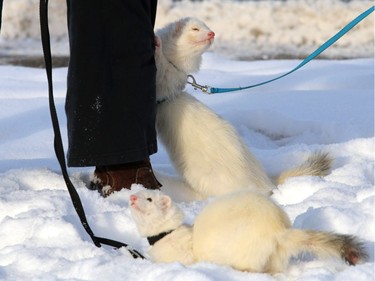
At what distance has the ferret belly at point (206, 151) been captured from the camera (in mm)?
3396

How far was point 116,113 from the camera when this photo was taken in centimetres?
319

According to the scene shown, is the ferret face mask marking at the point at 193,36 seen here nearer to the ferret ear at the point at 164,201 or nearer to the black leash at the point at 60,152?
the black leash at the point at 60,152

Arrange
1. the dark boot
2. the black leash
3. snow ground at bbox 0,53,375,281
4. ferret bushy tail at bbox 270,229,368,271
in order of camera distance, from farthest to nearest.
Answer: the dark boot
the black leash
snow ground at bbox 0,53,375,281
ferret bushy tail at bbox 270,229,368,271

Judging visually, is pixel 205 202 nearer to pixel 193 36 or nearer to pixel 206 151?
pixel 206 151

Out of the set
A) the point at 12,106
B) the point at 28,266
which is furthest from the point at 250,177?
the point at 12,106

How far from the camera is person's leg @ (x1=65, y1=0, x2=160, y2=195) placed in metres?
3.17

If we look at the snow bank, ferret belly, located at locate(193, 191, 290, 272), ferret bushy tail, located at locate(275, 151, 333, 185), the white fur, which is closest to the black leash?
the white fur

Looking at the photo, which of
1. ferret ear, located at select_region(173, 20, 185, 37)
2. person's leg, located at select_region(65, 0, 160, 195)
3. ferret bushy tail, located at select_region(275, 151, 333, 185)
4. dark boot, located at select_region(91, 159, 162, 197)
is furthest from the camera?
ferret ear, located at select_region(173, 20, 185, 37)

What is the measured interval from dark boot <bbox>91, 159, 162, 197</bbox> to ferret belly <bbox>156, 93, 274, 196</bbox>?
0.15 m

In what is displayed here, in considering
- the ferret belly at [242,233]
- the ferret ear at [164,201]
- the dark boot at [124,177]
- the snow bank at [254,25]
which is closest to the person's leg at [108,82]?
the dark boot at [124,177]

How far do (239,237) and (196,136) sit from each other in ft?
3.69

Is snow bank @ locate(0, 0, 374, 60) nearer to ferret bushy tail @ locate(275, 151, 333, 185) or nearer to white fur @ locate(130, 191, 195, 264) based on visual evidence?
ferret bushy tail @ locate(275, 151, 333, 185)

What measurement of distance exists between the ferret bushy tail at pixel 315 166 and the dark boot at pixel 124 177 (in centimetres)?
55

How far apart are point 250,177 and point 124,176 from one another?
0.48 m
